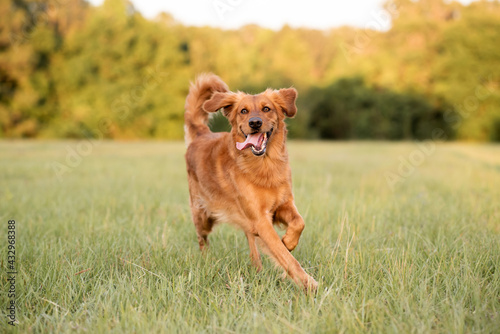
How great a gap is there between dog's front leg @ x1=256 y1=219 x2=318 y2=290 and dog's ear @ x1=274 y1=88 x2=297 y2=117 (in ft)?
3.06

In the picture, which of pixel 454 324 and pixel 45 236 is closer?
pixel 454 324

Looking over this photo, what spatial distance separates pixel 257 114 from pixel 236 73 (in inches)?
1113

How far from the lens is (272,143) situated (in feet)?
9.86

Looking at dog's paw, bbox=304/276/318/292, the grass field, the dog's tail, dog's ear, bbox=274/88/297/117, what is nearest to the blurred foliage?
the dog's tail

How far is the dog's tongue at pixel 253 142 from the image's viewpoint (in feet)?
9.58

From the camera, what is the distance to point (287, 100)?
10.6 ft

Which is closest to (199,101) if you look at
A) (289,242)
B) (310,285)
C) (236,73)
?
(289,242)

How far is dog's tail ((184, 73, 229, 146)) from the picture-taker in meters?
4.06

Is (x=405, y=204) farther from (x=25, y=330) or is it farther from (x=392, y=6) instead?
(x=392, y=6)

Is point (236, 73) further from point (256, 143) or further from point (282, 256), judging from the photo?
point (282, 256)

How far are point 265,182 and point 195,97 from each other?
1.67 metres

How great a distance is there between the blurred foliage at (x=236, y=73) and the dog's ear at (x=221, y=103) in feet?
80.9

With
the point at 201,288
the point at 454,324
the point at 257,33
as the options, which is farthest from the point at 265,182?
the point at 257,33

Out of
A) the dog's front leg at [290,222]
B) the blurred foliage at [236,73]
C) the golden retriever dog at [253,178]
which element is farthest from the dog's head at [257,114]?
the blurred foliage at [236,73]
